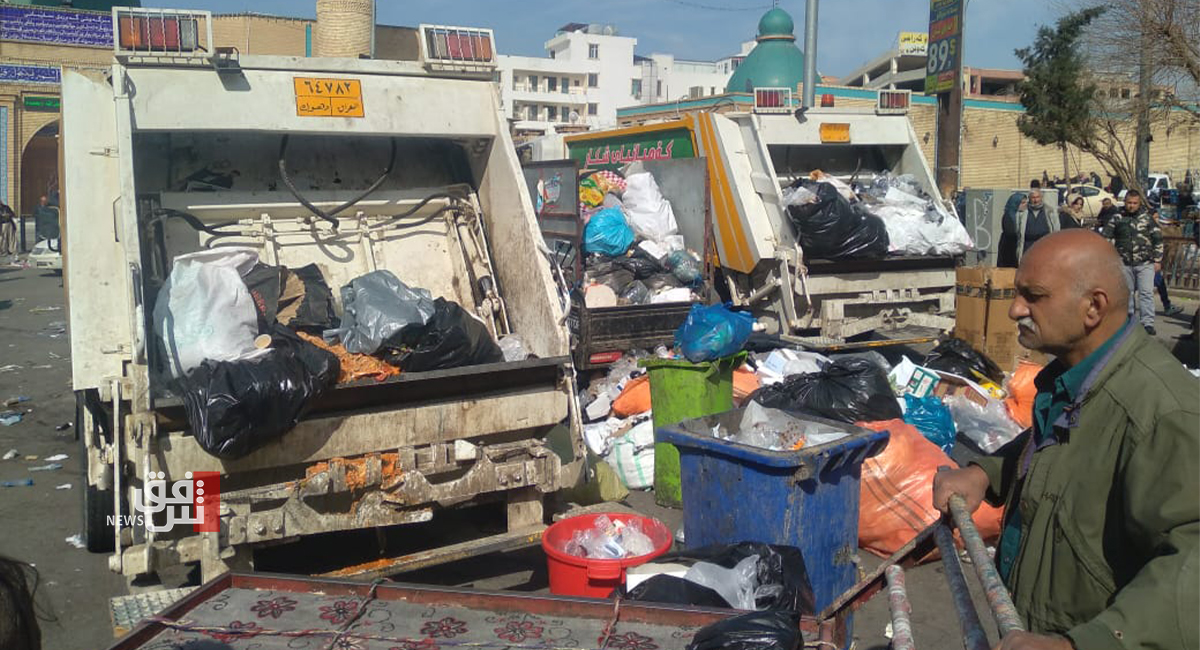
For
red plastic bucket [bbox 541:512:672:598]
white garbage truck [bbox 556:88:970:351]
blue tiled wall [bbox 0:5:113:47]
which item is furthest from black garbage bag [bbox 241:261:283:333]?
blue tiled wall [bbox 0:5:113:47]

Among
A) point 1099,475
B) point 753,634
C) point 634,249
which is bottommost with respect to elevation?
point 753,634

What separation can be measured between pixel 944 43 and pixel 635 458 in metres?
10.3

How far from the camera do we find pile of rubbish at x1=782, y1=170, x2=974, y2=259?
286 inches

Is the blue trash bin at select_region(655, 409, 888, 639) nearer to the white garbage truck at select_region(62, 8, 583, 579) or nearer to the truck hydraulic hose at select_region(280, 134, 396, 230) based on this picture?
the white garbage truck at select_region(62, 8, 583, 579)

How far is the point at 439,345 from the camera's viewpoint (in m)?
4.11

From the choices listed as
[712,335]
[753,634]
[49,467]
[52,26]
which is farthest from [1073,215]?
[52,26]

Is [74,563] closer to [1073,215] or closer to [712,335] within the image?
[712,335]

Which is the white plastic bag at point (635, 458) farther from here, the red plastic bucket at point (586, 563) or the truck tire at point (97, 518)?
the truck tire at point (97, 518)

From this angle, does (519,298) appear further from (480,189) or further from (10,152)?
(10,152)

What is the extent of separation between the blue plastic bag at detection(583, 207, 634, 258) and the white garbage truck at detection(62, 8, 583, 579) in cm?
254

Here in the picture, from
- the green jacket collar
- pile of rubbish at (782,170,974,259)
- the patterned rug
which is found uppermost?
pile of rubbish at (782,170,974,259)

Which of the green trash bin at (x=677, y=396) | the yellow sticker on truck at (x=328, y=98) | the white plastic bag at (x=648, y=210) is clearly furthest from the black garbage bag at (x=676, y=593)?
the white plastic bag at (x=648, y=210)

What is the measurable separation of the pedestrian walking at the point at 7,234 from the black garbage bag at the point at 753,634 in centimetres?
2435

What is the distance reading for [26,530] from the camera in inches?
196
